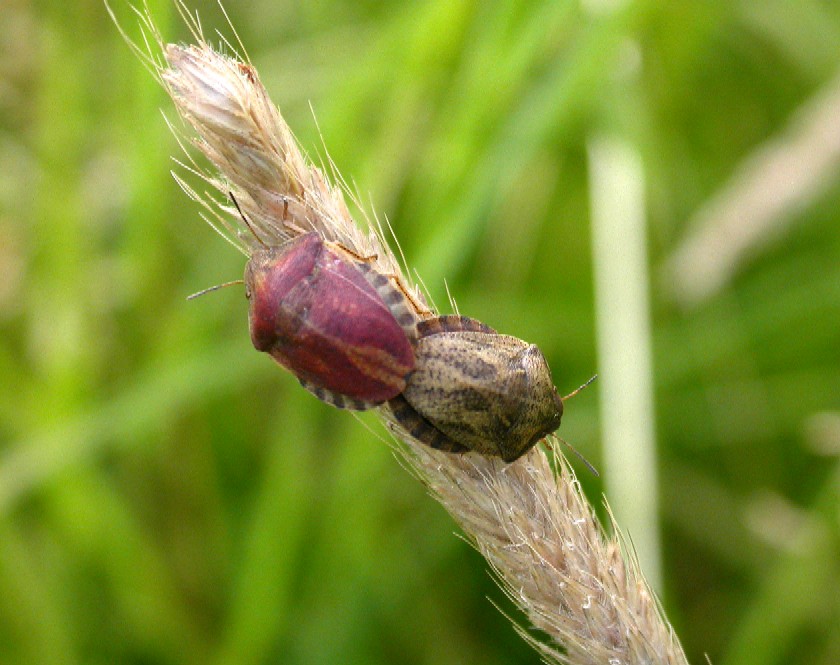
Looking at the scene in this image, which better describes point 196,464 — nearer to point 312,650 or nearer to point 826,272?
point 312,650

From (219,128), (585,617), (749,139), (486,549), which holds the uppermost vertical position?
(219,128)

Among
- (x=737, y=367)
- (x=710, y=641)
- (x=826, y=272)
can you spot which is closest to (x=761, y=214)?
(x=826, y=272)

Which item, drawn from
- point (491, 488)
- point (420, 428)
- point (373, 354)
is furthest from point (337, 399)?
point (491, 488)

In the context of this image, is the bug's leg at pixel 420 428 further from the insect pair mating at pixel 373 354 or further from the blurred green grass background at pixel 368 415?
Answer: the blurred green grass background at pixel 368 415

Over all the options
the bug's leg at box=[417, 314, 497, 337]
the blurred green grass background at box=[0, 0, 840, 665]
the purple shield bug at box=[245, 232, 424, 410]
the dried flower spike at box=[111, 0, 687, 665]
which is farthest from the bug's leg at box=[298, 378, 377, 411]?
the blurred green grass background at box=[0, 0, 840, 665]

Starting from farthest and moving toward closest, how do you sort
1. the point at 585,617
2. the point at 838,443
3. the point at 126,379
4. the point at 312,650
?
1. the point at 126,379
2. the point at 312,650
3. the point at 838,443
4. the point at 585,617

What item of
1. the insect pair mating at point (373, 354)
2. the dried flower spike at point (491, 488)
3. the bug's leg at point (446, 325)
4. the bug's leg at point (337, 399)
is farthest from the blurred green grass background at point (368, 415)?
the dried flower spike at point (491, 488)

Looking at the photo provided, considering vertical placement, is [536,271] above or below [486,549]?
below
